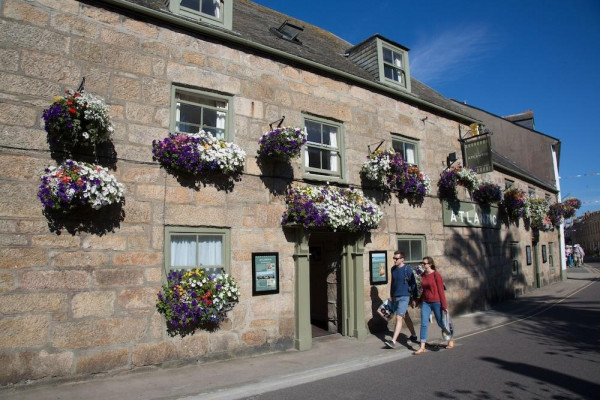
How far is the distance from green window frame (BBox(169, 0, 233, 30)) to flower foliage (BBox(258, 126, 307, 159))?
2.65 m

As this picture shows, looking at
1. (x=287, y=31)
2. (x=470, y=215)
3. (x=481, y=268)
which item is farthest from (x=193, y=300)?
(x=481, y=268)

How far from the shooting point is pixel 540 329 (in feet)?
31.4

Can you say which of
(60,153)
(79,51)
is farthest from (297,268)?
(79,51)

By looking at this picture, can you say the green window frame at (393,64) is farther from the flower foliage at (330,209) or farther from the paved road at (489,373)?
the paved road at (489,373)

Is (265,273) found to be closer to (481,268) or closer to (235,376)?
(235,376)

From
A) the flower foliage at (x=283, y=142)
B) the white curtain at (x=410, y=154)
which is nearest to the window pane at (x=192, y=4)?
the flower foliage at (x=283, y=142)

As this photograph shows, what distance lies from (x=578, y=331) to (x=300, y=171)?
7293 millimetres

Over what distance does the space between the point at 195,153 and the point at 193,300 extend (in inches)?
98.5

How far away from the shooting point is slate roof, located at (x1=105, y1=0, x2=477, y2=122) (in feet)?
29.1

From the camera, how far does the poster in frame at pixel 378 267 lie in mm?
9656

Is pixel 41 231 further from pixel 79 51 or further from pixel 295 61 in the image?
pixel 295 61

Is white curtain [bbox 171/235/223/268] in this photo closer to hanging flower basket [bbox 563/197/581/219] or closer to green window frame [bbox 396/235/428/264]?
green window frame [bbox 396/235/428/264]

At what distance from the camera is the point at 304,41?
11.5 metres

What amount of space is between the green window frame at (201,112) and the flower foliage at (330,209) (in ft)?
6.16
